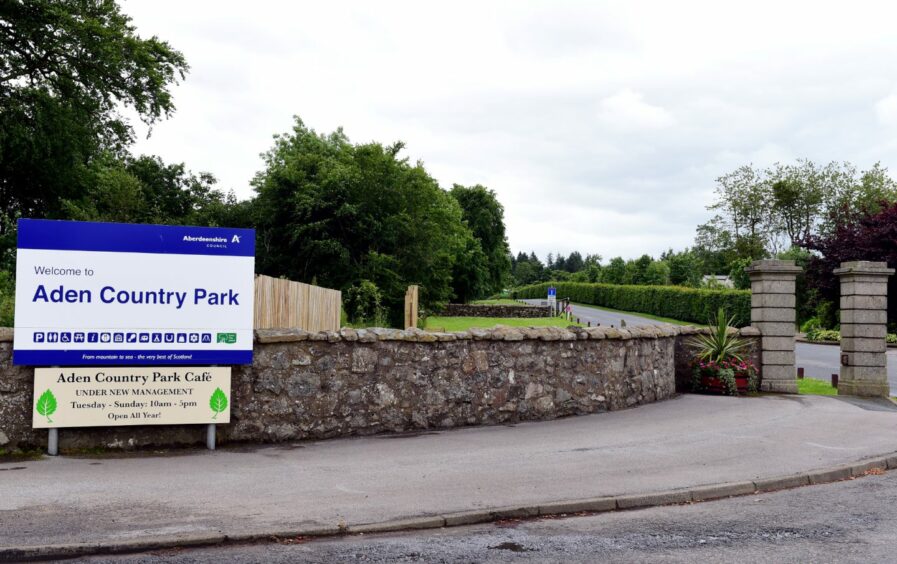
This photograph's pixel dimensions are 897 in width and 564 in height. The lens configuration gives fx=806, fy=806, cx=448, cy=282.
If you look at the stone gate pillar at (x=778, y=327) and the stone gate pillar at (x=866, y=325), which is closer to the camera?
the stone gate pillar at (x=778, y=327)

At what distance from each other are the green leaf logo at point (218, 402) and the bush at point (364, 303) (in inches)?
677

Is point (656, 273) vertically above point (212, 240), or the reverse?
point (656, 273)

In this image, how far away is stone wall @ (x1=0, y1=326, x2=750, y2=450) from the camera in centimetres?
969

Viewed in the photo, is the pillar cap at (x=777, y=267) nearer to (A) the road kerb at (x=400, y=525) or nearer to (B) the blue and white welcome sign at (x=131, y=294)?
(B) the blue and white welcome sign at (x=131, y=294)

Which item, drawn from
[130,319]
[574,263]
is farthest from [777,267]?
[574,263]

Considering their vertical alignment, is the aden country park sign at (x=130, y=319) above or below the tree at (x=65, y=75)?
below

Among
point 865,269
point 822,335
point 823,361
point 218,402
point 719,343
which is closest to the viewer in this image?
point 218,402

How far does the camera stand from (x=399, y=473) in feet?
A: 28.1

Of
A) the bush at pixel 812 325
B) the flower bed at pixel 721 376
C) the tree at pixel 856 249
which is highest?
the tree at pixel 856 249

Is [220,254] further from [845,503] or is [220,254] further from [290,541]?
[845,503]

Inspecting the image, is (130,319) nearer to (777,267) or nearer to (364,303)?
(777,267)

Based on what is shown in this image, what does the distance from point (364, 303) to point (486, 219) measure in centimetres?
5937

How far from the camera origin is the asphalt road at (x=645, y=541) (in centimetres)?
586

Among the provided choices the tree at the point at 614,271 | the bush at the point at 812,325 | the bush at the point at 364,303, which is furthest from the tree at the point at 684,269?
the bush at the point at 364,303
